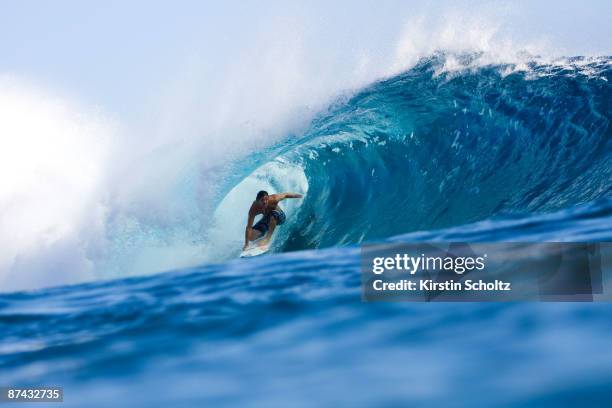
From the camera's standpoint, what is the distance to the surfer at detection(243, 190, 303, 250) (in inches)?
414

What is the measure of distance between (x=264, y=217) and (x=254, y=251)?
2.04 feet

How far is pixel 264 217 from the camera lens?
10.7 m

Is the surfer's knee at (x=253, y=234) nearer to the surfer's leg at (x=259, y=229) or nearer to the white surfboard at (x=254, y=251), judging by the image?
the surfer's leg at (x=259, y=229)

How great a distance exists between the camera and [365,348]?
321 centimetres

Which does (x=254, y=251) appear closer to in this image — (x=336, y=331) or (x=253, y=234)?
(x=253, y=234)

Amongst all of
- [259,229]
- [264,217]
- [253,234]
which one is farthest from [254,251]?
[264,217]

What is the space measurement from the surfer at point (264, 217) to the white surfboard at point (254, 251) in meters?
0.06

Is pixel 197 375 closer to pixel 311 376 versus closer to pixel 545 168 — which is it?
pixel 311 376

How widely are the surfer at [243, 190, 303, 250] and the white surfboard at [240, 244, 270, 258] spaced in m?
0.06

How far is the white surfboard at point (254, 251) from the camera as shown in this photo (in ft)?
34.3

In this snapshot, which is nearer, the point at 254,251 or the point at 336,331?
the point at 336,331

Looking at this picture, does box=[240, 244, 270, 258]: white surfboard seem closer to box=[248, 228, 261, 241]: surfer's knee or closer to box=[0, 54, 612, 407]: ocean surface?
box=[248, 228, 261, 241]: surfer's knee

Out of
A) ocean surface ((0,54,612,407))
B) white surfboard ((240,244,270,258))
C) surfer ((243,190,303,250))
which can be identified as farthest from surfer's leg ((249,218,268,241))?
ocean surface ((0,54,612,407))

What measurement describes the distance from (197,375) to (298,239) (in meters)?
7.81
